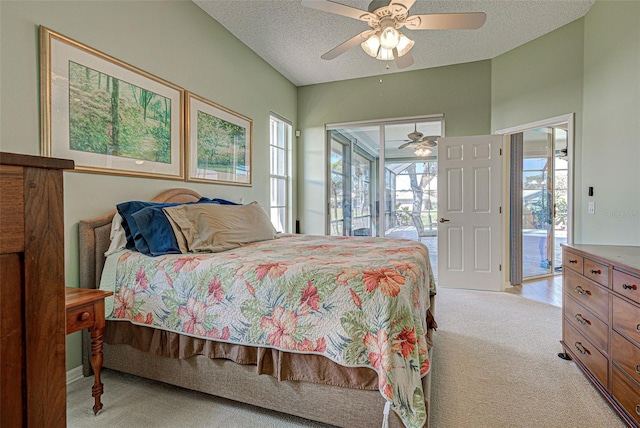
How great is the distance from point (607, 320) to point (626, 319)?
0.19m

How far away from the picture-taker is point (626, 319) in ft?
5.19

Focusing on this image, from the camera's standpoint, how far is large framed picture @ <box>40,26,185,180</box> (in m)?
1.92

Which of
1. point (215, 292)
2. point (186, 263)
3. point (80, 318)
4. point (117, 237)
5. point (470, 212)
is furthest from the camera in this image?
point (470, 212)

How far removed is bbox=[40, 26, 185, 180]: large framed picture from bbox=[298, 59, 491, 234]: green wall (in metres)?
2.53

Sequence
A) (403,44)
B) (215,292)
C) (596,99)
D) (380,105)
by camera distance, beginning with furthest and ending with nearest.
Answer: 1. (380,105)
2. (596,99)
3. (403,44)
4. (215,292)

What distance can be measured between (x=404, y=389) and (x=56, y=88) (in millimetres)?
2519

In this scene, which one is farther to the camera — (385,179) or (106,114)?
(385,179)

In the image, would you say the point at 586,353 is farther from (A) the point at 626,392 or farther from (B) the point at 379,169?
(B) the point at 379,169

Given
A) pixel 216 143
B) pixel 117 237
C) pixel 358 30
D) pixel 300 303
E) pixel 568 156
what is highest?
pixel 358 30

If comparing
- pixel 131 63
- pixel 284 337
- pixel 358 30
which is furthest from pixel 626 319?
pixel 131 63

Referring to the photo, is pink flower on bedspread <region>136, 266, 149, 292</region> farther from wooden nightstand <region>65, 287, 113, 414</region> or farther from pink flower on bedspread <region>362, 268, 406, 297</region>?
pink flower on bedspread <region>362, 268, 406, 297</region>

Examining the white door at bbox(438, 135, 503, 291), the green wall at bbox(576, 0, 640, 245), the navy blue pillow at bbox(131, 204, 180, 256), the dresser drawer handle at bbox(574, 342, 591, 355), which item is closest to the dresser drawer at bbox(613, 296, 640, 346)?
the dresser drawer handle at bbox(574, 342, 591, 355)

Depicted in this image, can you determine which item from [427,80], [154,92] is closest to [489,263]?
[427,80]

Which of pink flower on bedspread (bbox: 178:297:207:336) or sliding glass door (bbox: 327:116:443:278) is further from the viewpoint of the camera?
sliding glass door (bbox: 327:116:443:278)
